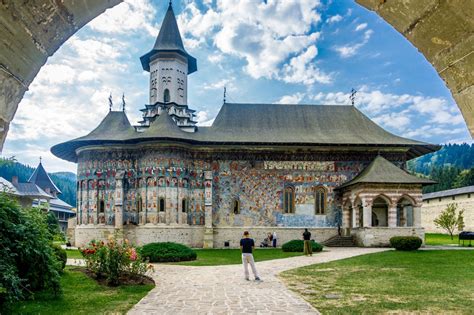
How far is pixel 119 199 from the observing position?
28.3 metres

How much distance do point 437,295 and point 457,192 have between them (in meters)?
42.3

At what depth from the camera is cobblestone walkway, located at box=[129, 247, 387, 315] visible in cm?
845

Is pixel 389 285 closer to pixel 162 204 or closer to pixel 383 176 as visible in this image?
pixel 383 176

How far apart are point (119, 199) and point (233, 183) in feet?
24.6

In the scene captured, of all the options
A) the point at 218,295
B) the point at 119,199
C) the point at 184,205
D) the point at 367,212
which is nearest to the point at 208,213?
the point at 184,205

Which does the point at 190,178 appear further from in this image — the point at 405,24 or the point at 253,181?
the point at 405,24

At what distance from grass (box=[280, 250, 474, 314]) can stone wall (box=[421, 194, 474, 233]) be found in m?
31.2

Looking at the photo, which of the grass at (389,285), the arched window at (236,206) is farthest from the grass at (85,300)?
the arched window at (236,206)

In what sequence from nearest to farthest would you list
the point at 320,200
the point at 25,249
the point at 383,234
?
the point at 25,249 < the point at 383,234 < the point at 320,200

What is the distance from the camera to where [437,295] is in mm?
9922

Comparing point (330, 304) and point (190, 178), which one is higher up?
point (190, 178)

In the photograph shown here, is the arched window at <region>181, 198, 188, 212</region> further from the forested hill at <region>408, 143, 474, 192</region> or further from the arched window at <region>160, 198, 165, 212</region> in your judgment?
the forested hill at <region>408, 143, 474, 192</region>

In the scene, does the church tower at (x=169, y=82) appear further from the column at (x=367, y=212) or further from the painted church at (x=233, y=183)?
the column at (x=367, y=212)

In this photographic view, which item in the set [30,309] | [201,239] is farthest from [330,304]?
[201,239]
